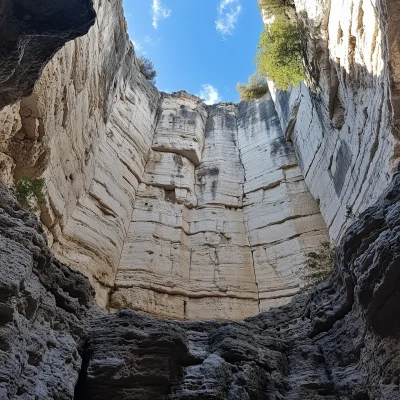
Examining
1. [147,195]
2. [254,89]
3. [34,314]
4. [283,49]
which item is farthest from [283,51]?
[34,314]

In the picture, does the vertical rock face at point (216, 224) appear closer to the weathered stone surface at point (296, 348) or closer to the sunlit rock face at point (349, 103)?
the sunlit rock face at point (349, 103)

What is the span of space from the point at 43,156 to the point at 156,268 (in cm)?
495

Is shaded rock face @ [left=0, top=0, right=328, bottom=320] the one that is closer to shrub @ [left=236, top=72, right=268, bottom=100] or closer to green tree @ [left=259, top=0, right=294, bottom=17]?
shrub @ [left=236, top=72, right=268, bottom=100]

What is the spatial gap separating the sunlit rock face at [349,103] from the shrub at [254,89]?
6786mm

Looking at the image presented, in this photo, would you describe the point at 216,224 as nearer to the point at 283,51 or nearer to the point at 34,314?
the point at 283,51

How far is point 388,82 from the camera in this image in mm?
7664

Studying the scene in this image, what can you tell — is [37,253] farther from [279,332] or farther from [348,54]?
[348,54]

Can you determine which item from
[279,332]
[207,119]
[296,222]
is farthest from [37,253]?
[207,119]

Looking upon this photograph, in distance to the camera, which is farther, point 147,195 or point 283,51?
point 147,195

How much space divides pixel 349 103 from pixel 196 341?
6.44 meters

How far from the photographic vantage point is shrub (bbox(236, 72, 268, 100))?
2141 centimetres

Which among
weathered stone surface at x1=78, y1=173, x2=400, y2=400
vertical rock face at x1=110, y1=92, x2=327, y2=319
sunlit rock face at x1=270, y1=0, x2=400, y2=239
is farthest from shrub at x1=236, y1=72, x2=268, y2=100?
weathered stone surface at x1=78, y1=173, x2=400, y2=400

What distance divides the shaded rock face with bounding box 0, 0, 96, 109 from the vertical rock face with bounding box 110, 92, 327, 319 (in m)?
7.40

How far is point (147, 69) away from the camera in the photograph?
22.0 meters
